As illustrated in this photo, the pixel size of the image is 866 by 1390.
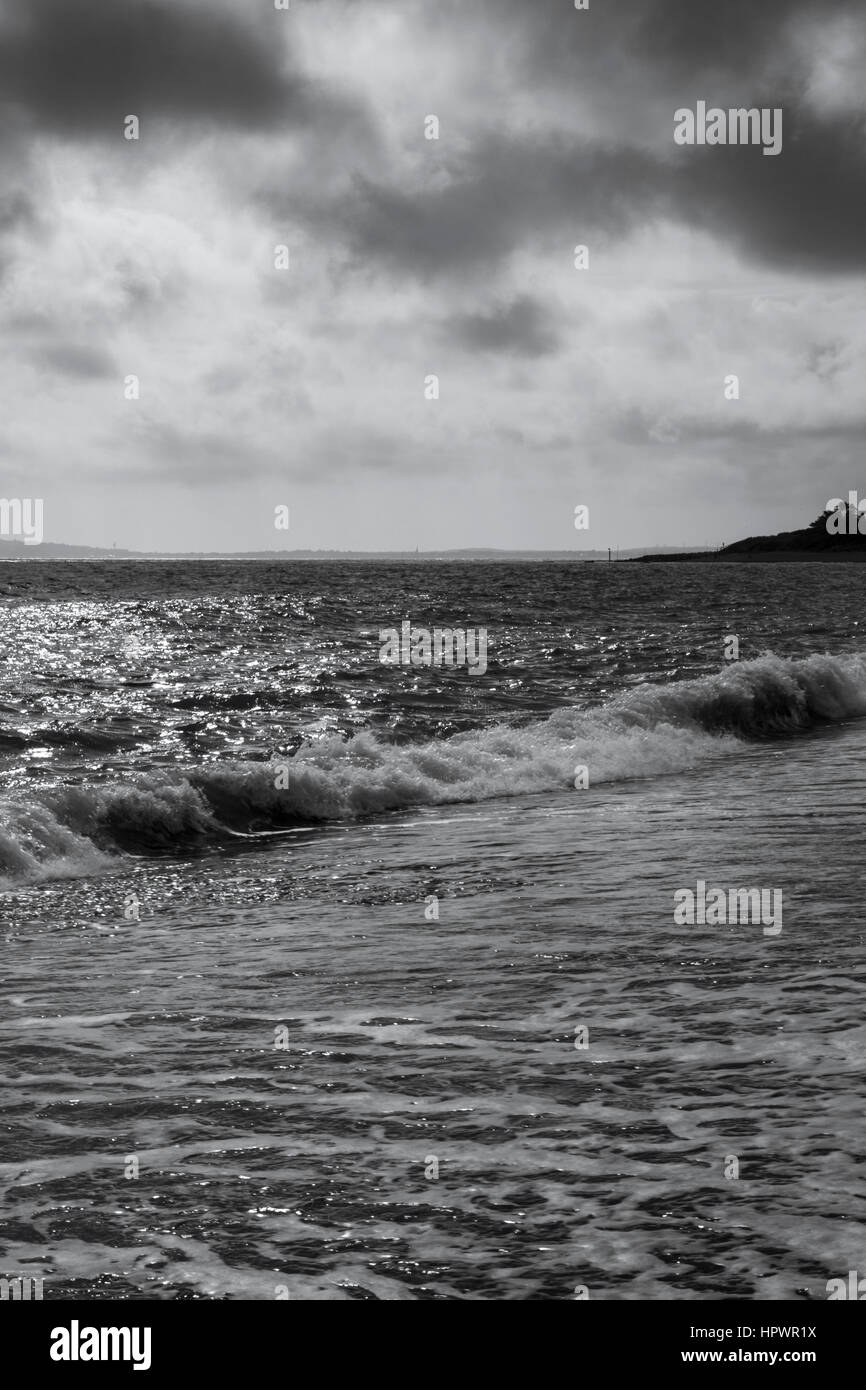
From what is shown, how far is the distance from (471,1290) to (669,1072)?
2.20m

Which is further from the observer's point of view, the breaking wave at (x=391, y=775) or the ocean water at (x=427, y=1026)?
the breaking wave at (x=391, y=775)

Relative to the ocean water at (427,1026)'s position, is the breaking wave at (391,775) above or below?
above

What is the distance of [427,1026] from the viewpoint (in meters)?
7.32

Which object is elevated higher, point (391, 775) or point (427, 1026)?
point (391, 775)

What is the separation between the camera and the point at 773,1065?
6.42 metres

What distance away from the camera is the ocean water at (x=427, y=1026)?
4797 millimetres

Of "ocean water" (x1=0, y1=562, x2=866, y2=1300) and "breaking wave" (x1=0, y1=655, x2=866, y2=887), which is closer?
"ocean water" (x1=0, y1=562, x2=866, y2=1300)

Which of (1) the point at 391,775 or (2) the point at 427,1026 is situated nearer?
(2) the point at 427,1026

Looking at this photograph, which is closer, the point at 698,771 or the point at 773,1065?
the point at 773,1065

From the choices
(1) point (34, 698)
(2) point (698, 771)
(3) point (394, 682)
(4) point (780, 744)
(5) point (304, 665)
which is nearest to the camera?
(2) point (698, 771)

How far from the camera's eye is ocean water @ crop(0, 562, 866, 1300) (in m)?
4.80

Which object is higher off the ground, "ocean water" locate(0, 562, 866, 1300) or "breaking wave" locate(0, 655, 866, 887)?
"breaking wave" locate(0, 655, 866, 887)
